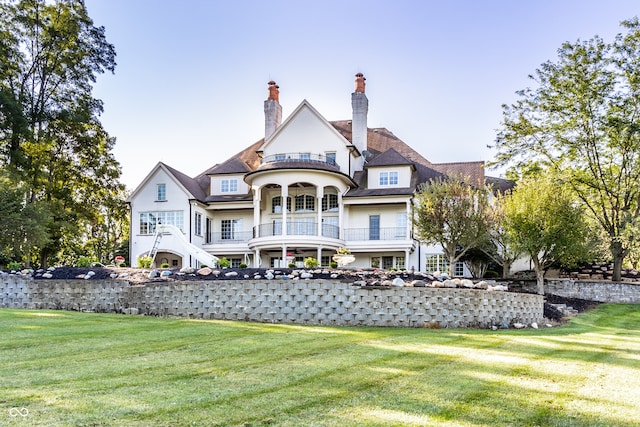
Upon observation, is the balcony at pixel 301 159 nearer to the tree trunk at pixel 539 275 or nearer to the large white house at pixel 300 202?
the large white house at pixel 300 202

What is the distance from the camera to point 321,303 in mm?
14797

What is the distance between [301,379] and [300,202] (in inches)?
961

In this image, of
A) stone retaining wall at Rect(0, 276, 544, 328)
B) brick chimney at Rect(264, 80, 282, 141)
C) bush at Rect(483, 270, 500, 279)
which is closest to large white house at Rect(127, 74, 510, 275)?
brick chimney at Rect(264, 80, 282, 141)

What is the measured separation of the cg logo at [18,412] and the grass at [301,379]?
0.05 ft

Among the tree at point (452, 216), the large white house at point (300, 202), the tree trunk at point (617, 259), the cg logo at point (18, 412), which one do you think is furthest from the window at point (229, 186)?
the cg logo at point (18, 412)

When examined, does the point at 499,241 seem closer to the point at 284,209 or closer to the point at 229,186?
the point at 284,209

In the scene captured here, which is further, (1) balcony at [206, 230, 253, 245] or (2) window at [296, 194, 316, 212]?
(1) balcony at [206, 230, 253, 245]

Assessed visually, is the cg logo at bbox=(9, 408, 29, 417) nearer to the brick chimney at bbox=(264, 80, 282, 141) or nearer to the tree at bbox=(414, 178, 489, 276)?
the tree at bbox=(414, 178, 489, 276)

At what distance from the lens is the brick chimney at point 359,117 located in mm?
31766

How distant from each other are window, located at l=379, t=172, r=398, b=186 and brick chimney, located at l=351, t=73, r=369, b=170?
2.11 m

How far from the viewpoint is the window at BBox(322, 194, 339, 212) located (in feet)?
101

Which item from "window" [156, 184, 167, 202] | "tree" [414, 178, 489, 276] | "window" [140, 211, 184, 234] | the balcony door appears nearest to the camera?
"tree" [414, 178, 489, 276]

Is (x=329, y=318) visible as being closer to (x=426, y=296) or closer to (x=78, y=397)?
(x=426, y=296)

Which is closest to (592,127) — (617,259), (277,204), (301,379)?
(617,259)
